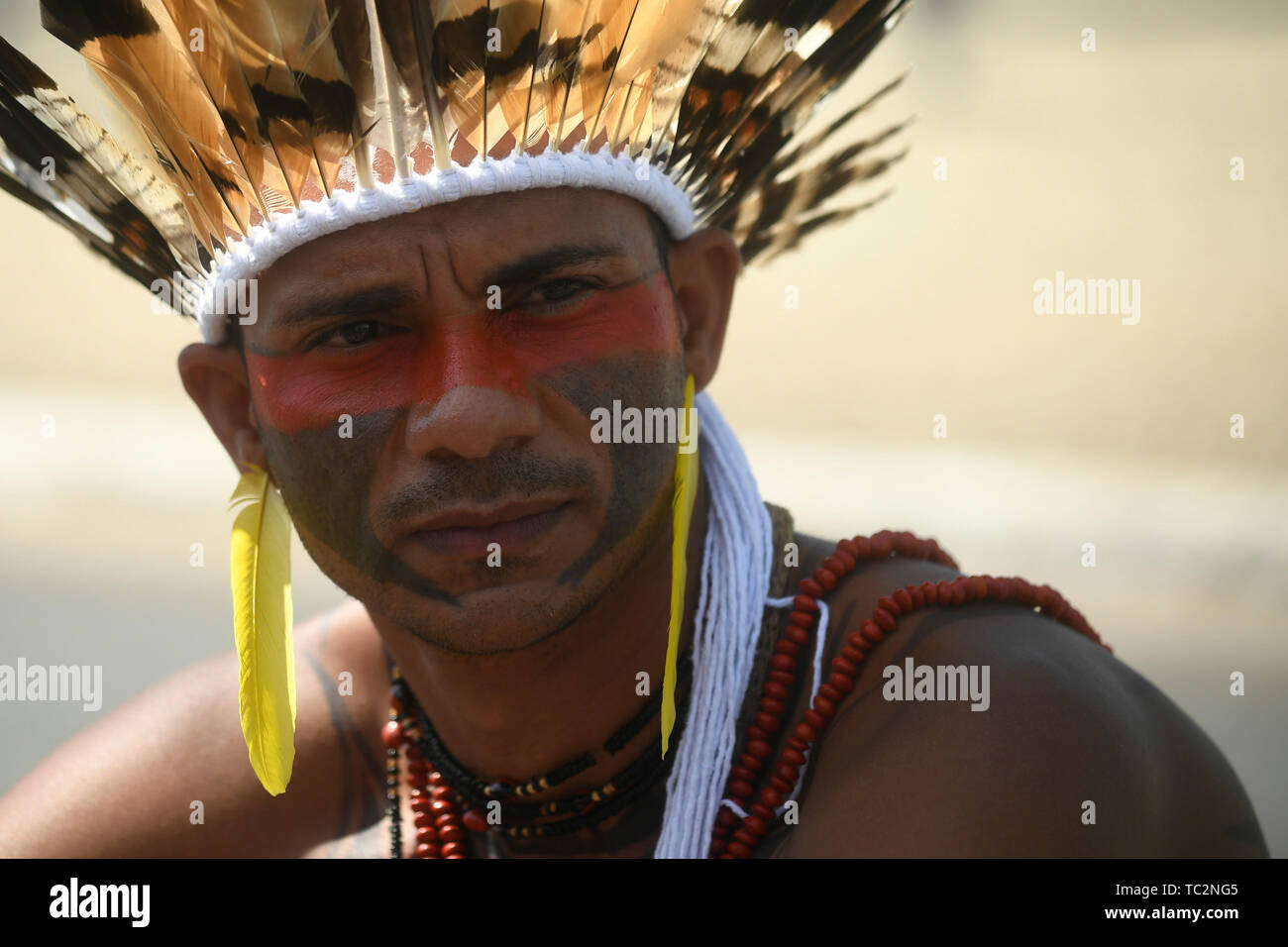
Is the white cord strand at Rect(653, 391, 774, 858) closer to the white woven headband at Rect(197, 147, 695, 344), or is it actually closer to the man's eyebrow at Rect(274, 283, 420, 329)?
the white woven headband at Rect(197, 147, 695, 344)

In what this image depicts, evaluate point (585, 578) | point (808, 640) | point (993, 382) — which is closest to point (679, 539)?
point (585, 578)

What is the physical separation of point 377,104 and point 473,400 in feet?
1.79

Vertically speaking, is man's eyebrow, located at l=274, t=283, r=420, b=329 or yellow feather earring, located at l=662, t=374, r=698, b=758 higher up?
man's eyebrow, located at l=274, t=283, r=420, b=329

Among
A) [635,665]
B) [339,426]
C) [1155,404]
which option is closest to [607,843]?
[635,665]

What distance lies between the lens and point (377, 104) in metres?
2.50

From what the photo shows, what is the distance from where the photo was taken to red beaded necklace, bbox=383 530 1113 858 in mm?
2682

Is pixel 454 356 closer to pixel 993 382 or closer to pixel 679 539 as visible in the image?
pixel 679 539

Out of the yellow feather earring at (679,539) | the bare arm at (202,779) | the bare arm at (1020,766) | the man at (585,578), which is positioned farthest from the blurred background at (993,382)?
the yellow feather earring at (679,539)

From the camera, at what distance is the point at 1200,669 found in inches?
266

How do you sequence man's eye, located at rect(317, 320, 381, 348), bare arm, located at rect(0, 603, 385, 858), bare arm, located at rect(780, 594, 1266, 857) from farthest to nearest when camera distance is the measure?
bare arm, located at rect(0, 603, 385, 858)
man's eye, located at rect(317, 320, 381, 348)
bare arm, located at rect(780, 594, 1266, 857)

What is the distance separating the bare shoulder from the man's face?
0.54 metres

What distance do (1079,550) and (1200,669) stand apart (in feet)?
3.55

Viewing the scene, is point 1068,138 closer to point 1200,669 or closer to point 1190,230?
point 1190,230

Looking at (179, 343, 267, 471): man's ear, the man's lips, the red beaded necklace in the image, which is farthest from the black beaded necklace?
(179, 343, 267, 471): man's ear
